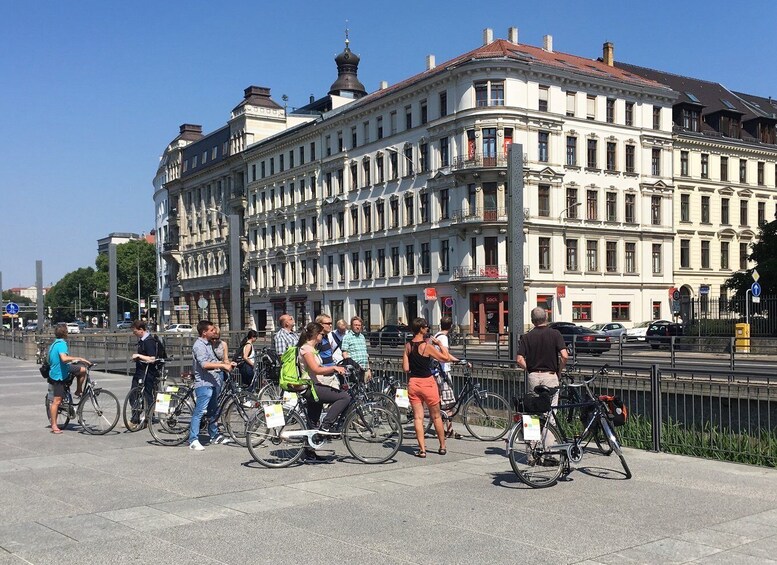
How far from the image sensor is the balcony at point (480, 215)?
55.7 meters

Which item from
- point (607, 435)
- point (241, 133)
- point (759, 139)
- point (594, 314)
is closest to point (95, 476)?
point (607, 435)

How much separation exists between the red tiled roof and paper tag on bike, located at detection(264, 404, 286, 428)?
47.6 metres

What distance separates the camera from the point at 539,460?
961cm

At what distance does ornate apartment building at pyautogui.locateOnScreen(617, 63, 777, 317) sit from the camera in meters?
65.8

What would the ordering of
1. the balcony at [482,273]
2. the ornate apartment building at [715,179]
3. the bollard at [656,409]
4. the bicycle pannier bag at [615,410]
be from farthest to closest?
1. the ornate apartment building at [715,179]
2. the balcony at [482,273]
3. the bollard at [656,409]
4. the bicycle pannier bag at [615,410]

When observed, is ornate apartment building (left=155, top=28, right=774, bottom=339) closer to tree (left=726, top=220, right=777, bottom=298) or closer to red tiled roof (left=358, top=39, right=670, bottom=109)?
red tiled roof (left=358, top=39, right=670, bottom=109)

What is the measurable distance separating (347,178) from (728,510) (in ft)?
203

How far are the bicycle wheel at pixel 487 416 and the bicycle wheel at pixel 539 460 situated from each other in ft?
11.4

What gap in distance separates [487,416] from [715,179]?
5984cm

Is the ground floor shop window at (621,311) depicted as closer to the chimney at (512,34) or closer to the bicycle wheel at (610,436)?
the chimney at (512,34)

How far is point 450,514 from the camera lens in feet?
27.2

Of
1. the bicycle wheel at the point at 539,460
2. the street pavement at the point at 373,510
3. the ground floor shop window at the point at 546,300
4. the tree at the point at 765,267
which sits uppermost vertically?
the tree at the point at 765,267

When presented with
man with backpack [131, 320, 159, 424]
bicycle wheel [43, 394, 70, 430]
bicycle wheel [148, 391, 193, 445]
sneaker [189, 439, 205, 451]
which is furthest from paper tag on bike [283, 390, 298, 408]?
bicycle wheel [43, 394, 70, 430]

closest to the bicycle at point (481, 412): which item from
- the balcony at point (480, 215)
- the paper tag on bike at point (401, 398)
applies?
the paper tag on bike at point (401, 398)
